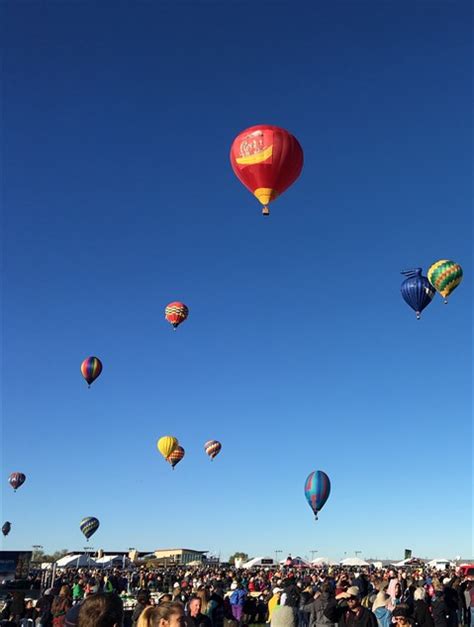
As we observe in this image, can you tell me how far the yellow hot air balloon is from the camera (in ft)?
172

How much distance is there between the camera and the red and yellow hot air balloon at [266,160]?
2314cm

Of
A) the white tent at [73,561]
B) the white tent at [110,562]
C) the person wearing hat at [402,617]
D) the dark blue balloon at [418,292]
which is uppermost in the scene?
the dark blue balloon at [418,292]

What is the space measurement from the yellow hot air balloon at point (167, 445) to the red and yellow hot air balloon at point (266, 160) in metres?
33.1

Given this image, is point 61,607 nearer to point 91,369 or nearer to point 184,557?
point 91,369

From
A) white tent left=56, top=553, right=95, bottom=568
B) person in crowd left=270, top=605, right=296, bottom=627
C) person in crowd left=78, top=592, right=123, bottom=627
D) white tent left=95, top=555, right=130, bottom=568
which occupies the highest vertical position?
person in crowd left=78, top=592, right=123, bottom=627

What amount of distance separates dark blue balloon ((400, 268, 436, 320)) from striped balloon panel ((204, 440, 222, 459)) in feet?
88.1

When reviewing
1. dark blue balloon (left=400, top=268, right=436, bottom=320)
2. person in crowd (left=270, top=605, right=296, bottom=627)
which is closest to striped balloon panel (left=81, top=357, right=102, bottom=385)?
dark blue balloon (left=400, top=268, right=436, bottom=320)

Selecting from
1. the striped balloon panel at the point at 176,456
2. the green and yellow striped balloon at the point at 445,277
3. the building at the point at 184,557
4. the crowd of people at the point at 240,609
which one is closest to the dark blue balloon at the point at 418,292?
the green and yellow striped balloon at the point at 445,277

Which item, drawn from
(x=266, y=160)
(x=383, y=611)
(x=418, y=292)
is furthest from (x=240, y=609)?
(x=418, y=292)

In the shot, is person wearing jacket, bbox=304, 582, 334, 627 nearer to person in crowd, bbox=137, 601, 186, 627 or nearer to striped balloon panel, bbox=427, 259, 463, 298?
person in crowd, bbox=137, 601, 186, 627

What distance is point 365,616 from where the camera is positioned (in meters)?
8.73

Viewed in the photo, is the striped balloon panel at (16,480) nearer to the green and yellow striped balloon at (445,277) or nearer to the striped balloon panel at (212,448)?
the striped balloon panel at (212,448)

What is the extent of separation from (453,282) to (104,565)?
4513cm

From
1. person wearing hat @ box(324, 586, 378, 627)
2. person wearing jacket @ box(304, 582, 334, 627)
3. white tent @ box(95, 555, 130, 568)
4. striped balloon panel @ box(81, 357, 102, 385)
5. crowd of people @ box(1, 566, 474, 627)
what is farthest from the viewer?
white tent @ box(95, 555, 130, 568)
